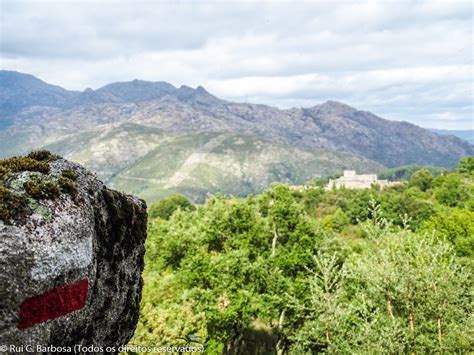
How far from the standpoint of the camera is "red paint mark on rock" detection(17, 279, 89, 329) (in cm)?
617

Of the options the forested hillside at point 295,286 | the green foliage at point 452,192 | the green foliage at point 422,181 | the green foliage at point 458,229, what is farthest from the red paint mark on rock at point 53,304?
the green foliage at point 422,181

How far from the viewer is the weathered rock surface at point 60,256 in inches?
239

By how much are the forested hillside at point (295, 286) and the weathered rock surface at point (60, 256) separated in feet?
19.8

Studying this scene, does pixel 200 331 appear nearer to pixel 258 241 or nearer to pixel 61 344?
pixel 258 241

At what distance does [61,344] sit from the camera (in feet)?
22.6

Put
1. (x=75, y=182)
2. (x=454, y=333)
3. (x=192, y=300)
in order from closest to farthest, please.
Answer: (x=75, y=182) < (x=454, y=333) < (x=192, y=300)

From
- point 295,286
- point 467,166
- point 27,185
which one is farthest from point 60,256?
point 467,166

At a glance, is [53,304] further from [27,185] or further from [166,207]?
[166,207]

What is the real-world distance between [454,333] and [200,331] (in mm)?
14803

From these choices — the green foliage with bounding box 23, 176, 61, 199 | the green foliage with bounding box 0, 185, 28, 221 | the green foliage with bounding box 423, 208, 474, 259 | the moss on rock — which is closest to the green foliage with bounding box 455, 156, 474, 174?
the green foliage with bounding box 423, 208, 474, 259

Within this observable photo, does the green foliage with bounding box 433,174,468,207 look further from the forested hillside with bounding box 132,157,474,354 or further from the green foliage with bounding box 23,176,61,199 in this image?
the green foliage with bounding box 23,176,61,199

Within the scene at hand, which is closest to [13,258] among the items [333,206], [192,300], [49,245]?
[49,245]

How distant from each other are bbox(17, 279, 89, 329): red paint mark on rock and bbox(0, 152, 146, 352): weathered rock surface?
0.01 metres

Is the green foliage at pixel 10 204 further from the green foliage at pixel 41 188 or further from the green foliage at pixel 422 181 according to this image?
the green foliage at pixel 422 181
